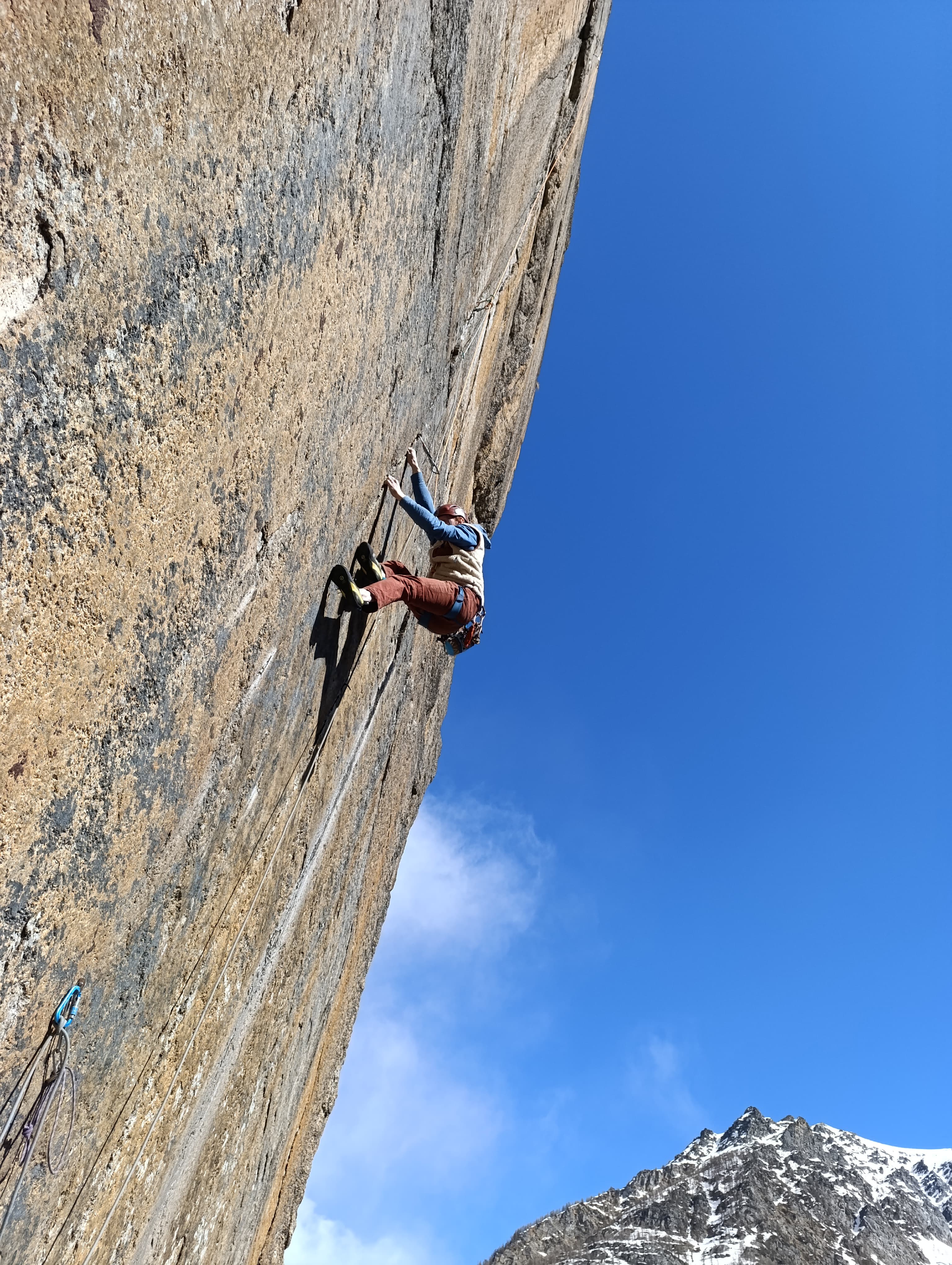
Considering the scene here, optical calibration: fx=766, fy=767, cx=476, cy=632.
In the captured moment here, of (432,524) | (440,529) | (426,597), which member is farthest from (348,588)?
(440,529)

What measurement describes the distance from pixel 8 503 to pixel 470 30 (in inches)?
133

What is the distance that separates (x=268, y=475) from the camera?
2.39 m

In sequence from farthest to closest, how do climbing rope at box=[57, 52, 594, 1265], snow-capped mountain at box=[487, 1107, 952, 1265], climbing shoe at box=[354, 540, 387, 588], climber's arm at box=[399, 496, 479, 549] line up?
1. snow-capped mountain at box=[487, 1107, 952, 1265]
2. climber's arm at box=[399, 496, 479, 549]
3. climbing shoe at box=[354, 540, 387, 588]
4. climbing rope at box=[57, 52, 594, 1265]

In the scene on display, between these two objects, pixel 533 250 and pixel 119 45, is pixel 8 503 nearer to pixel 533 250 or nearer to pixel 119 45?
pixel 119 45

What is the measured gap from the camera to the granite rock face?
53.2 inches

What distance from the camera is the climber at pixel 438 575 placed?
3.83 meters

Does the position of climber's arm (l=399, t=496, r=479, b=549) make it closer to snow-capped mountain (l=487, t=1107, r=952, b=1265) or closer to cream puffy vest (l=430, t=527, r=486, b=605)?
cream puffy vest (l=430, t=527, r=486, b=605)

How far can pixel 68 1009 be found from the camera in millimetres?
1857

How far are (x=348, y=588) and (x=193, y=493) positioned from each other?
1.51 m

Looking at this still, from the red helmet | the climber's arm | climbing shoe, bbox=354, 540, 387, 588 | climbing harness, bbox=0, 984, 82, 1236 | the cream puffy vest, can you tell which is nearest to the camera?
climbing harness, bbox=0, 984, 82, 1236

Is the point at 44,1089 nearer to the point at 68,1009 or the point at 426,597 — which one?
the point at 68,1009

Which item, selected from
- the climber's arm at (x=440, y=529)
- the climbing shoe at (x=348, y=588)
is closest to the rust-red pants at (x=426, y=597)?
the climbing shoe at (x=348, y=588)

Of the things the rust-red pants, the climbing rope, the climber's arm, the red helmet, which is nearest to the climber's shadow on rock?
the climbing rope

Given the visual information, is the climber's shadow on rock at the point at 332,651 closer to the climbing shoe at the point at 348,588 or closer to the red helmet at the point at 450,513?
the climbing shoe at the point at 348,588
